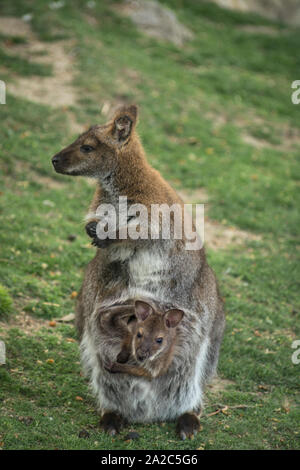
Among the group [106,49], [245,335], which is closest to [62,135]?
[106,49]

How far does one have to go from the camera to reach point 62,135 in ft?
30.6

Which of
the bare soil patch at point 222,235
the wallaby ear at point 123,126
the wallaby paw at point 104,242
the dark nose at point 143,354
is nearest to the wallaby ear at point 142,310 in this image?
the dark nose at point 143,354

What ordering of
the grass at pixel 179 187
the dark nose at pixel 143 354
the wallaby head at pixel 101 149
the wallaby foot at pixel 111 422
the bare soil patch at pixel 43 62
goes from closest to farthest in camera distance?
the dark nose at pixel 143 354 → the wallaby foot at pixel 111 422 → the grass at pixel 179 187 → the wallaby head at pixel 101 149 → the bare soil patch at pixel 43 62

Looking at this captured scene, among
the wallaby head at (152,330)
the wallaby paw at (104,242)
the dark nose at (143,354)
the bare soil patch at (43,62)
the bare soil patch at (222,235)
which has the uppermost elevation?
the bare soil patch at (43,62)

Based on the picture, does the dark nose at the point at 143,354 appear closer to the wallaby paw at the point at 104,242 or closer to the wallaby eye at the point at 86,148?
the wallaby paw at the point at 104,242

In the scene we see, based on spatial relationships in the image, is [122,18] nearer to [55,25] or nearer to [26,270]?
[55,25]

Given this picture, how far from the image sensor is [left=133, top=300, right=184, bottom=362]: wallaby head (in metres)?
4.16

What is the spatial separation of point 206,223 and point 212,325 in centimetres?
390

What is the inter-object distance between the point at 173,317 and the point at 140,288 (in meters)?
0.32

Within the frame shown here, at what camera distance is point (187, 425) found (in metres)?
4.44

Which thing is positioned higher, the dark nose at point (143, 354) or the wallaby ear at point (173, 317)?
the wallaby ear at point (173, 317)

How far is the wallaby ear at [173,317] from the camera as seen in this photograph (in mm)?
4191

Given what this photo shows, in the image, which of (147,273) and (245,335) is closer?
(147,273)

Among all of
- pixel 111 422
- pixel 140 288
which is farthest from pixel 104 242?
pixel 111 422
